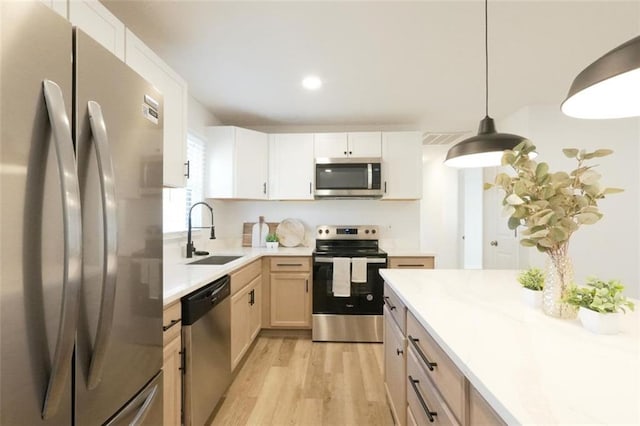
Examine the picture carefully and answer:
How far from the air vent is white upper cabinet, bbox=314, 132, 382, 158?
1.14 meters

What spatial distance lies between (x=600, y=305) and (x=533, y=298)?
0.94ft

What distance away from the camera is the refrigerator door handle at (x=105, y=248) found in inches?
28.6

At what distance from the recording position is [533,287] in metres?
1.20

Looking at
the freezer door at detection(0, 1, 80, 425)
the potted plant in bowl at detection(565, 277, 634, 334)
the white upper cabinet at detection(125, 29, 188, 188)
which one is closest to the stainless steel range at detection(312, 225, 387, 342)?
the white upper cabinet at detection(125, 29, 188, 188)

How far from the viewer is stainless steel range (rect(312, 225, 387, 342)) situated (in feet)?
9.64

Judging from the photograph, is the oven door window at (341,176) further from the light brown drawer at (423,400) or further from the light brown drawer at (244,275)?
the light brown drawer at (423,400)

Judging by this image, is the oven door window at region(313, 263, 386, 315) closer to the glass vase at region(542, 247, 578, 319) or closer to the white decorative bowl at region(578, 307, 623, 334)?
the glass vase at region(542, 247, 578, 319)

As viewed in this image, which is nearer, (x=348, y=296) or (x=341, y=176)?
(x=348, y=296)

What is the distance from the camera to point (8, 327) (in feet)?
1.82

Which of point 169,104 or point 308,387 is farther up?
point 169,104

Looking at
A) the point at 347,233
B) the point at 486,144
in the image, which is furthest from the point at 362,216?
the point at 486,144

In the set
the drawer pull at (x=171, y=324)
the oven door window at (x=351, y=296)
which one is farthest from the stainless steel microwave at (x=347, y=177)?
the drawer pull at (x=171, y=324)

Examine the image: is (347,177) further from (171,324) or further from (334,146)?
(171,324)

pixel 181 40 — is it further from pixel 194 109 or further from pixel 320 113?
pixel 320 113
